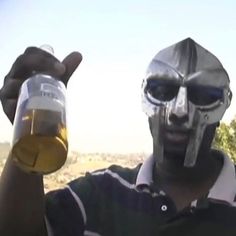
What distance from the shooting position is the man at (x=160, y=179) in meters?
1.05

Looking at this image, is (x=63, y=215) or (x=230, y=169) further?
(x=230, y=169)

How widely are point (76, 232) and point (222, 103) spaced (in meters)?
0.52

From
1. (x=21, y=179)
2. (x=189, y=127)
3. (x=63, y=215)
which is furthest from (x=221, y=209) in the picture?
(x=21, y=179)

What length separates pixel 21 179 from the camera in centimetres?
102

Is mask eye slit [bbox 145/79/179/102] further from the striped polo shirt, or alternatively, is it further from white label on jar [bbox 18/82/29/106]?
white label on jar [bbox 18/82/29/106]

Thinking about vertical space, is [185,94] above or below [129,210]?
above

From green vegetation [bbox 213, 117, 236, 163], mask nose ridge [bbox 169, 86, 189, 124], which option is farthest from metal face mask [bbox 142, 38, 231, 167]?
green vegetation [bbox 213, 117, 236, 163]

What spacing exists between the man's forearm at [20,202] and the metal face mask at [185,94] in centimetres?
42

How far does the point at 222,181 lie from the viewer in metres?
1.33

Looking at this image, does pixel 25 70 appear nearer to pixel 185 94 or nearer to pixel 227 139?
pixel 185 94

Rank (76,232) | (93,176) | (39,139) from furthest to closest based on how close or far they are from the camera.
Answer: (93,176) < (76,232) < (39,139)

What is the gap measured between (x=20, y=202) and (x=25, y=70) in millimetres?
243

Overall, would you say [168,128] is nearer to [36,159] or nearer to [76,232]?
[76,232]

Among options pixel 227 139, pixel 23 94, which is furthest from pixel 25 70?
pixel 227 139
